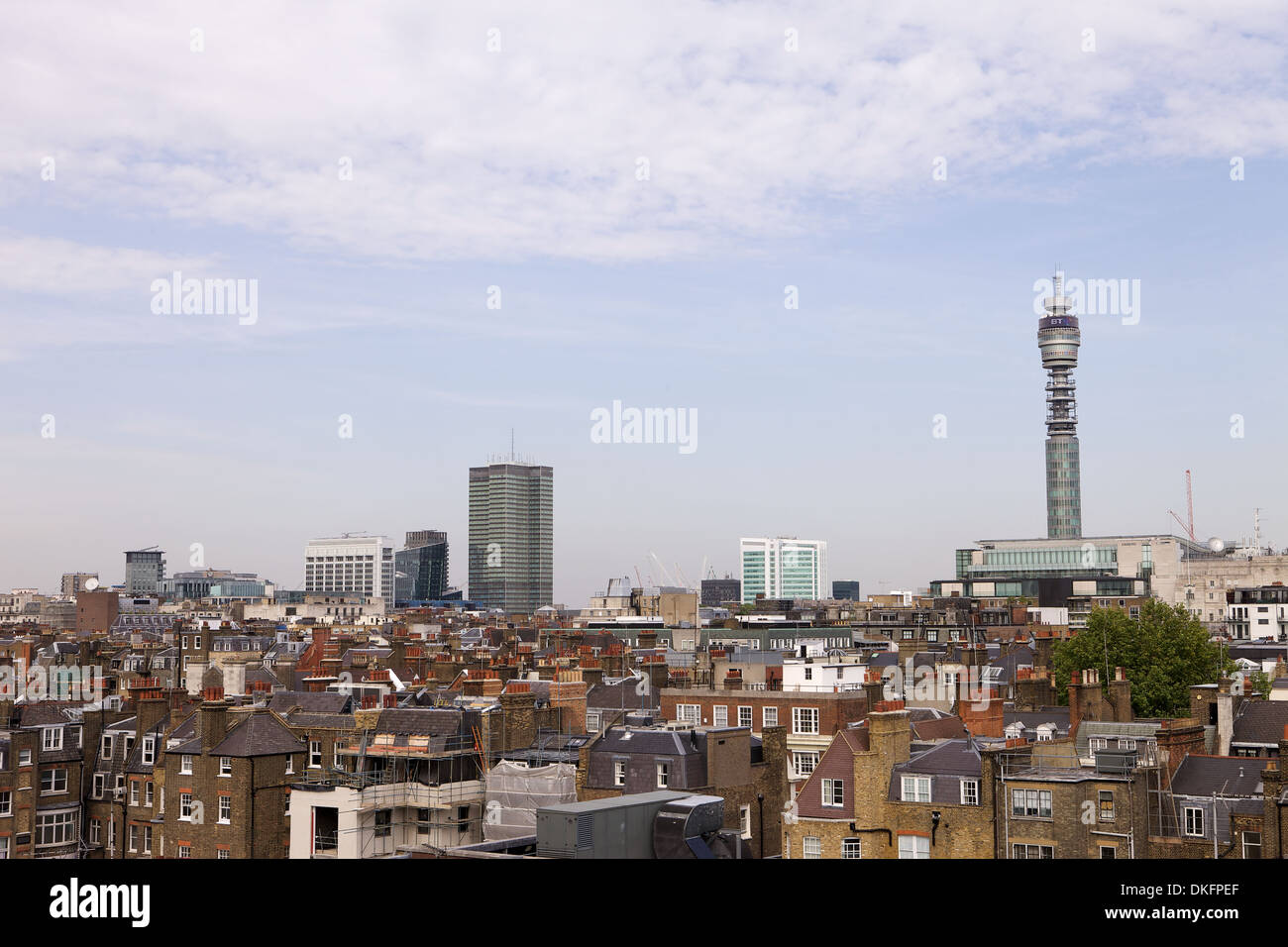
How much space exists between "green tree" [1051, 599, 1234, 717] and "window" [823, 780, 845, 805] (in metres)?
34.7

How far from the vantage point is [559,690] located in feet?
204

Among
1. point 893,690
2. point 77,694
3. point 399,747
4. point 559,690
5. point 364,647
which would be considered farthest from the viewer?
point 364,647

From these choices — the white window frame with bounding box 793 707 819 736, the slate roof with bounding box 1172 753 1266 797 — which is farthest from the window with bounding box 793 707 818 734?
the slate roof with bounding box 1172 753 1266 797

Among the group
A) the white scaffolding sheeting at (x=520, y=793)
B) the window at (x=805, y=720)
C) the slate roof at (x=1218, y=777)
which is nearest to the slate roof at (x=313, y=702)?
the white scaffolding sheeting at (x=520, y=793)

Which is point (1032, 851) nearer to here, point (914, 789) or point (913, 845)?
point (913, 845)

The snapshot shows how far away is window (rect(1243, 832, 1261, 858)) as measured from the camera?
38.8m

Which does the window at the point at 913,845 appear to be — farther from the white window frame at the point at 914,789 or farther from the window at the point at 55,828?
the window at the point at 55,828

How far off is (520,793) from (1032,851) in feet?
61.1

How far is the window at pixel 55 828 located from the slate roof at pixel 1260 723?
169 ft

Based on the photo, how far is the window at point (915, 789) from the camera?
1730 inches
